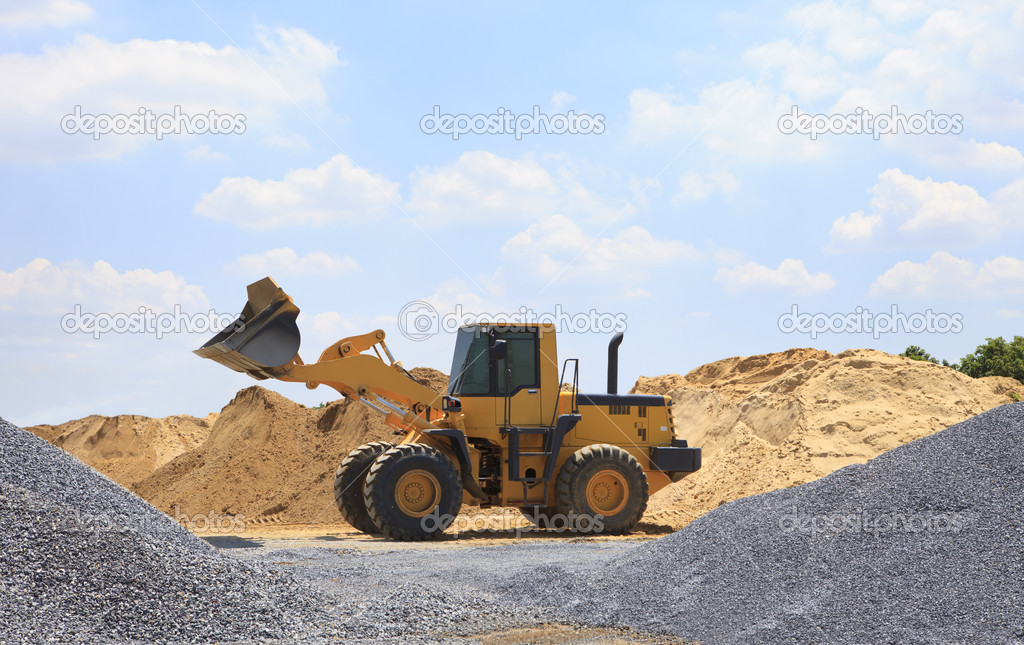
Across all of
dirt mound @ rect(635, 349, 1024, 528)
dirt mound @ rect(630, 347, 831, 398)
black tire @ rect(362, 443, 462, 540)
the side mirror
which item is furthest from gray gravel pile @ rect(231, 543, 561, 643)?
dirt mound @ rect(630, 347, 831, 398)

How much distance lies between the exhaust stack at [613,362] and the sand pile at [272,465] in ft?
20.8

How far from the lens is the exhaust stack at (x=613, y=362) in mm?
13977

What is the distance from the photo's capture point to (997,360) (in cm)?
3045

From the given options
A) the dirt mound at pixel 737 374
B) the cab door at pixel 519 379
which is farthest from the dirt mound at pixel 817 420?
the cab door at pixel 519 379

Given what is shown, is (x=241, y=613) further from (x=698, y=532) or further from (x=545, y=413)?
(x=545, y=413)

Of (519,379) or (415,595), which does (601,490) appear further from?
(415,595)

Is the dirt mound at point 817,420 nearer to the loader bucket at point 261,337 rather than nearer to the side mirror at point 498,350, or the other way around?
the side mirror at point 498,350

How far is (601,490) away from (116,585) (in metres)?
7.70

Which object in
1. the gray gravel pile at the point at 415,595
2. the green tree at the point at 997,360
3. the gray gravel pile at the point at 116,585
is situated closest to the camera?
the gray gravel pile at the point at 116,585

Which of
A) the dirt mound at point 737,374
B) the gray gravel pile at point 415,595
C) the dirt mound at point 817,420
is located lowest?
the gray gravel pile at point 415,595

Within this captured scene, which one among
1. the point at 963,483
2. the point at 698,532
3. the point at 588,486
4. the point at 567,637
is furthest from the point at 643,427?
the point at 567,637

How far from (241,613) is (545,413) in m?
6.88

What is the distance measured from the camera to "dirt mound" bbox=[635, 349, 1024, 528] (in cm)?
1900

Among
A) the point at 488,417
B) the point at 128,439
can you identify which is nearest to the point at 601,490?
the point at 488,417
